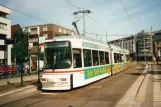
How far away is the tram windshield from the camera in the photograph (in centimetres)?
1229

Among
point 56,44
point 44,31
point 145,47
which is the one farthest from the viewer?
point 145,47

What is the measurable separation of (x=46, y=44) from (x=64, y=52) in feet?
4.85

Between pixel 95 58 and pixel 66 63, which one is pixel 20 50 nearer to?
pixel 95 58

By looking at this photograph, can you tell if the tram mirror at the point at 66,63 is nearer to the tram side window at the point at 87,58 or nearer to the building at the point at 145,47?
the tram side window at the point at 87,58

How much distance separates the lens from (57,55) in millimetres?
12469

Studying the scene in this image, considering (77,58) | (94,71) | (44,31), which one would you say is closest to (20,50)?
(94,71)

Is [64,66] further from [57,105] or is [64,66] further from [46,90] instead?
[57,105]

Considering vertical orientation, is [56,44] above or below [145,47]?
below

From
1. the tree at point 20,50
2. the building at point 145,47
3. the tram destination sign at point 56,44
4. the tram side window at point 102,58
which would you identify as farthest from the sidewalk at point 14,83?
the building at point 145,47

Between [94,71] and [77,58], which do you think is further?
[94,71]

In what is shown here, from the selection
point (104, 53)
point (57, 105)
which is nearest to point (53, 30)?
point (104, 53)

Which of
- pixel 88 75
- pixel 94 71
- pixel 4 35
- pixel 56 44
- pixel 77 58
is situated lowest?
pixel 88 75

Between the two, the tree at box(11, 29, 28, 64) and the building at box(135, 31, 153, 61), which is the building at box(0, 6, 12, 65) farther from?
the building at box(135, 31, 153, 61)

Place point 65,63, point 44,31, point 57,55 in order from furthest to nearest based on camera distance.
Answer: point 44,31 < point 57,55 < point 65,63
